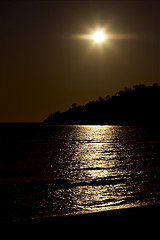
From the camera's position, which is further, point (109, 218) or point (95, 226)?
point (109, 218)

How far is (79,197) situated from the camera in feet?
24.6

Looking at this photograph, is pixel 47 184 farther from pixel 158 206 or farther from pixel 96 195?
pixel 158 206

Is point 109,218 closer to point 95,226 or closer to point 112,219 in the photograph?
point 112,219

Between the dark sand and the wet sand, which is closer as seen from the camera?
the dark sand

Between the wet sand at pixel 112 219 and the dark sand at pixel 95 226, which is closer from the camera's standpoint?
the dark sand at pixel 95 226

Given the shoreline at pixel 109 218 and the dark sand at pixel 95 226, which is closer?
the dark sand at pixel 95 226

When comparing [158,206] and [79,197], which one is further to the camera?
[79,197]

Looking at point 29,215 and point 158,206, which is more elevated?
point 158,206

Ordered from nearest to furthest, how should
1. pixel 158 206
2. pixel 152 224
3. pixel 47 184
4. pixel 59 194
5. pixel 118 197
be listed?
pixel 152 224 → pixel 158 206 → pixel 118 197 → pixel 59 194 → pixel 47 184

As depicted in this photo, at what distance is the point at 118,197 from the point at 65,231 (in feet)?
12.0

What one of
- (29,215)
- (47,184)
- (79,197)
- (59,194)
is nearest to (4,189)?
(47,184)

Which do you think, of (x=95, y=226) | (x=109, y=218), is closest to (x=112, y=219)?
(x=109, y=218)

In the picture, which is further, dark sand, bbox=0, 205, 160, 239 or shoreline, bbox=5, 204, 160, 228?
shoreline, bbox=5, 204, 160, 228

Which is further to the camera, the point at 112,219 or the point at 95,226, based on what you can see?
the point at 112,219
